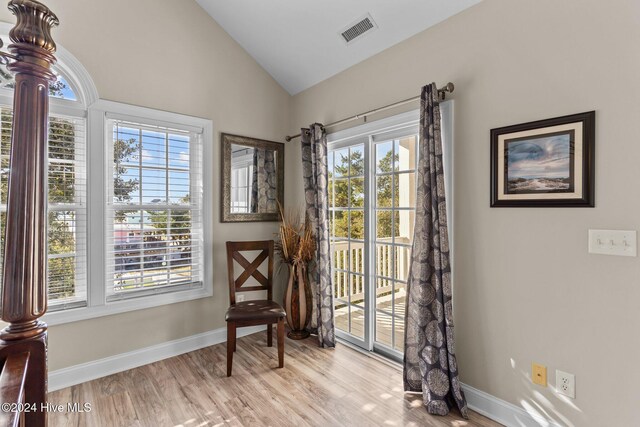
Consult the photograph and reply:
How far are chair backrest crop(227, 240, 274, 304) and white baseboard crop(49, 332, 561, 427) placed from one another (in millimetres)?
590

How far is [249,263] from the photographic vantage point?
323 cm

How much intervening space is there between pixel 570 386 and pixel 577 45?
6.15 feet

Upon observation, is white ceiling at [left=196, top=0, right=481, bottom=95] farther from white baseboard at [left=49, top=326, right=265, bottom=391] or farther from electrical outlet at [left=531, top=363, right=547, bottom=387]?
white baseboard at [left=49, top=326, right=265, bottom=391]

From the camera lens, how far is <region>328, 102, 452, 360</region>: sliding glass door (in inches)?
107

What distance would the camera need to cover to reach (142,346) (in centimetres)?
283

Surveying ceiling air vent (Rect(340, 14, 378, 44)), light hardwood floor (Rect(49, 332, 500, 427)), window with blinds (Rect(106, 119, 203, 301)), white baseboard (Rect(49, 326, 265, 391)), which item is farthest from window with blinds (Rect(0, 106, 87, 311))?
ceiling air vent (Rect(340, 14, 378, 44))

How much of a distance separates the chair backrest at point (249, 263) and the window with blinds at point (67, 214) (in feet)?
3.80

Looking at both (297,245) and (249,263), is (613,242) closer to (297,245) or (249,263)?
(297,245)

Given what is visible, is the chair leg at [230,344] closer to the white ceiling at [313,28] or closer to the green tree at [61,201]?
the green tree at [61,201]

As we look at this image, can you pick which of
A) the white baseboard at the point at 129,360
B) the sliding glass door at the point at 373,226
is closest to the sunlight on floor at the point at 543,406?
the sliding glass door at the point at 373,226

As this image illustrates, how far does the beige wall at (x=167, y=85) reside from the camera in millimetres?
2529

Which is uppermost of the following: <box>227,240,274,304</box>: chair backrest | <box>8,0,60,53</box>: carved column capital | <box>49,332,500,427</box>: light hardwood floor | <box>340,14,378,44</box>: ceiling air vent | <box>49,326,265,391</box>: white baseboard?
<box>340,14,378,44</box>: ceiling air vent

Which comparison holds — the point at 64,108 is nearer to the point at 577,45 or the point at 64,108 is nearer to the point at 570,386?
the point at 577,45

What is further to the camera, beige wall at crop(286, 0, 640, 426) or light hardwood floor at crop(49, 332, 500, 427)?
light hardwood floor at crop(49, 332, 500, 427)
